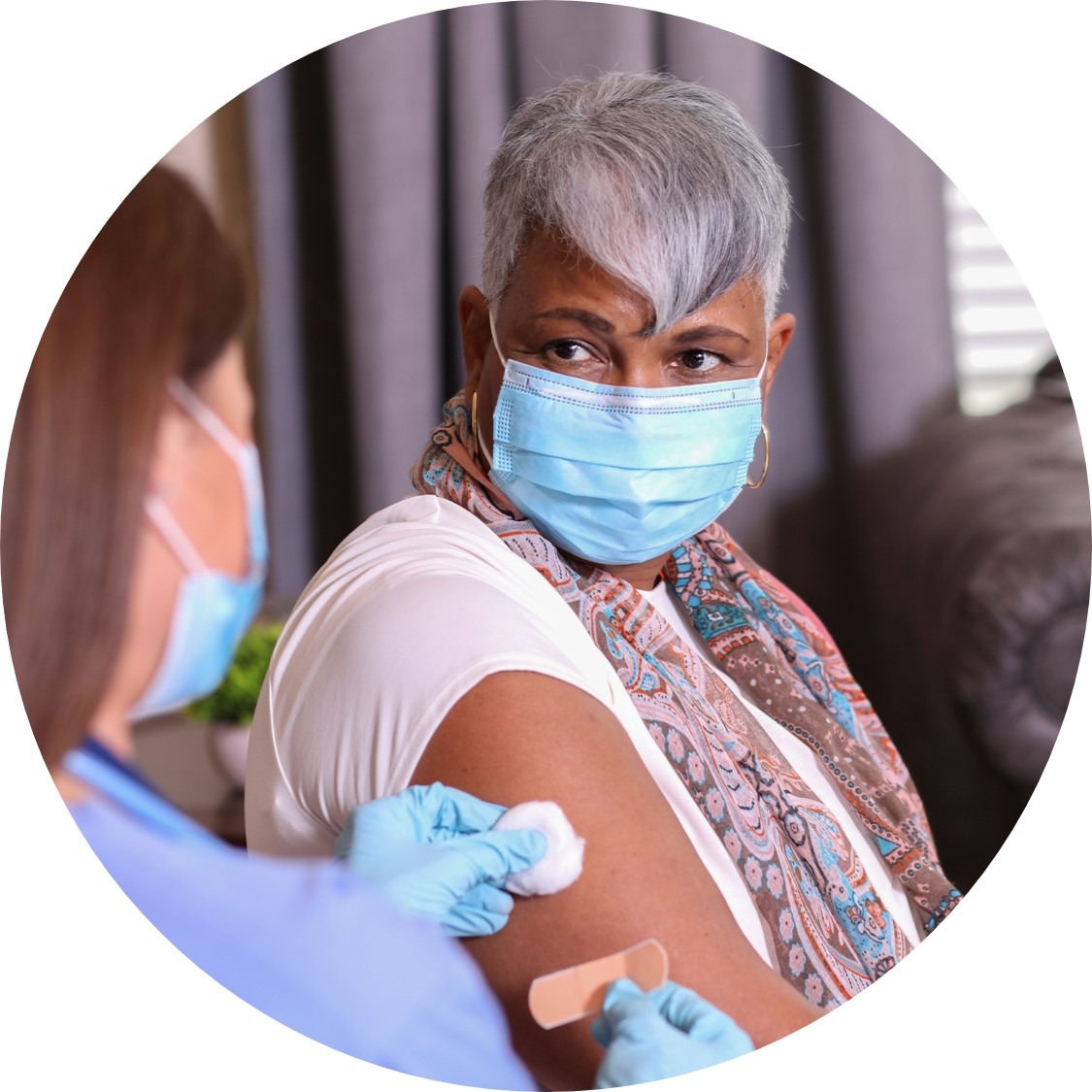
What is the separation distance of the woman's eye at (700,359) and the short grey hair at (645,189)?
4 cm

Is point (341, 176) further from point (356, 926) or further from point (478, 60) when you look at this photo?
point (356, 926)

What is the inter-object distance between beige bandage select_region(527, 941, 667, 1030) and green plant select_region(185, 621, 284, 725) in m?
0.52

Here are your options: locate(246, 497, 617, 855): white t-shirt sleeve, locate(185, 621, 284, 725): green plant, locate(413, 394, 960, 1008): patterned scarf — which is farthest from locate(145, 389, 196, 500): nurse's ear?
locate(185, 621, 284, 725): green plant

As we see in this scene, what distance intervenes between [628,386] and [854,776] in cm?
41

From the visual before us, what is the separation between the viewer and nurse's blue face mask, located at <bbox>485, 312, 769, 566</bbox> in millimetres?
834

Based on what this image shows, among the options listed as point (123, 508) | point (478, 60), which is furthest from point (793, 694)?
point (478, 60)

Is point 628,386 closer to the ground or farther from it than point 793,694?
farther from it

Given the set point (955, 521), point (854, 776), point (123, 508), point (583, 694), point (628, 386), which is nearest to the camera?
point (123, 508)

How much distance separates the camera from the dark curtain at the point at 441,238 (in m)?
1.41

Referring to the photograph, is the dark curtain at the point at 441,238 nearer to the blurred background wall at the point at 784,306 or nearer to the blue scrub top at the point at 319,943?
the blurred background wall at the point at 784,306

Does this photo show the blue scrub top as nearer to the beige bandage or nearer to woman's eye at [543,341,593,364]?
the beige bandage

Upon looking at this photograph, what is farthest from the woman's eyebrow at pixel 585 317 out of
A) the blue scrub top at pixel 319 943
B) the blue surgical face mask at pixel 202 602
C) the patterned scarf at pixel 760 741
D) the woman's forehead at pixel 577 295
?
the blue scrub top at pixel 319 943

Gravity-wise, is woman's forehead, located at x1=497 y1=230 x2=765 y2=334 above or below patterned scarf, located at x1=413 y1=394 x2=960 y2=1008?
above

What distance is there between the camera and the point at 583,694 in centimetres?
71
